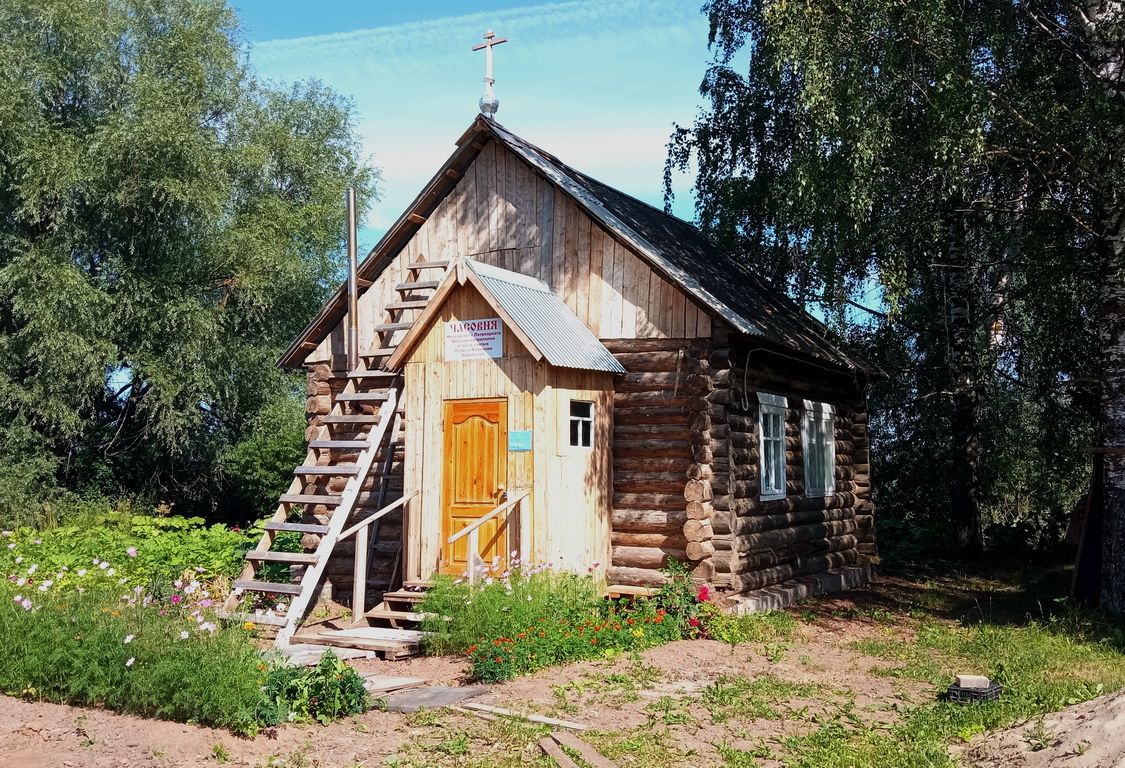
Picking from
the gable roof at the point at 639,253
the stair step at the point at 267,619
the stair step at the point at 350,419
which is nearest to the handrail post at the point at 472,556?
the stair step at the point at 267,619

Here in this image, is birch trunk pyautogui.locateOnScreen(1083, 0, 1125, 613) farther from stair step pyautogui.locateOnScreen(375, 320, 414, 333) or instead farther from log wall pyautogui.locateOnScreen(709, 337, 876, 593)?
stair step pyautogui.locateOnScreen(375, 320, 414, 333)

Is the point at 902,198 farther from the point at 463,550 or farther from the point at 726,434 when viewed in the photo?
the point at 463,550

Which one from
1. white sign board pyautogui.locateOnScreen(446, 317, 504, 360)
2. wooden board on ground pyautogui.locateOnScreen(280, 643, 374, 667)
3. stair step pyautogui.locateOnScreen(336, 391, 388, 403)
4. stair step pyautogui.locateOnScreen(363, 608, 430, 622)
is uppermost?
white sign board pyautogui.locateOnScreen(446, 317, 504, 360)

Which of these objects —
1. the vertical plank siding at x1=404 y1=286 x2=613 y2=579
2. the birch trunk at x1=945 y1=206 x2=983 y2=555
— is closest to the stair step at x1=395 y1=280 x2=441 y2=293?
the vertical plank siding at x1=404 y1=286 x2=613 y2=579

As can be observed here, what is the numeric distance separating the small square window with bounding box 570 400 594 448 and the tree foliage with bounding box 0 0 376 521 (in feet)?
41.8

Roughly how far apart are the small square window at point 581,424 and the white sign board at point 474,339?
115 cm

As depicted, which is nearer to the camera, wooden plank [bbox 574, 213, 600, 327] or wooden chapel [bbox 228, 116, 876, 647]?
wooden chapel [bbox 228, 116, 876, 647]

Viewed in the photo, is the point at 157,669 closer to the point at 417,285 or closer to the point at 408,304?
the point at 408,304

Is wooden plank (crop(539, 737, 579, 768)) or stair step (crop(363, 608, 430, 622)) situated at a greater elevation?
stair step (crop(363, 608, 430, 622))

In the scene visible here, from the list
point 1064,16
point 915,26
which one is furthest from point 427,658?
point 1064,16

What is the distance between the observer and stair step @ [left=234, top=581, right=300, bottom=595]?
37.1ft

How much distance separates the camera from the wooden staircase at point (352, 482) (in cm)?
1155

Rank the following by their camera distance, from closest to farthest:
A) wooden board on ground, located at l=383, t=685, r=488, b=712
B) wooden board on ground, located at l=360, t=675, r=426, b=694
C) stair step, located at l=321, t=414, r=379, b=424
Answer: wooden board on ground, located at l=383, t=685, r=488, b=712
wooden board on ground, located at l=360, t=675, r=426, b=694
stair step, located at l=321, t=414, r=379, b=424

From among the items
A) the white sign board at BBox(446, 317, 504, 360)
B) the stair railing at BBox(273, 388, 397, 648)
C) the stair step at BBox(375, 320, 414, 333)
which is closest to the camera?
the stair railing at BBox(273, 388, 397, 648)
